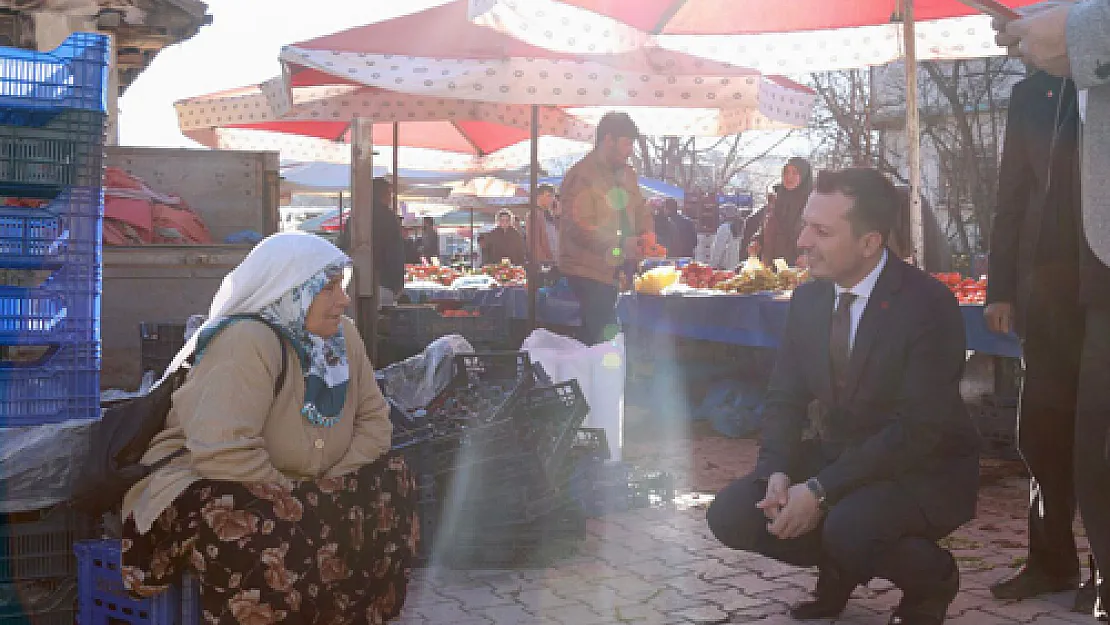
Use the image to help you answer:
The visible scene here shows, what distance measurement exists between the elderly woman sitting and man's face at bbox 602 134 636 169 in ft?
13.5

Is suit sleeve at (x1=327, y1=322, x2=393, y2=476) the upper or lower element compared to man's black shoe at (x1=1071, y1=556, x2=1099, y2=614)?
upper

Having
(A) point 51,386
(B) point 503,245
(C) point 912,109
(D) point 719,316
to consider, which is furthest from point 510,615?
(B) point 503,245

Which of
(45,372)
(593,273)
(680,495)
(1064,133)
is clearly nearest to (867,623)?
(1064,133)

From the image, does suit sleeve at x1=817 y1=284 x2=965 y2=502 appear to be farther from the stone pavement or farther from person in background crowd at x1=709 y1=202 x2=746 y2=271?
person in background crowd at x1=709 y1=202 x2=746 y2=271

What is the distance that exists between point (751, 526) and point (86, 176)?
2.52 m

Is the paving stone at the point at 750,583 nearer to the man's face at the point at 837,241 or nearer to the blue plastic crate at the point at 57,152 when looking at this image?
the man's face at the point at 837,241

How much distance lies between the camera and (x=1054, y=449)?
423 cm

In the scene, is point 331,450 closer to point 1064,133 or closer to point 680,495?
point 1064,133

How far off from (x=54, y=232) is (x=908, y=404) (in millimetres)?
2841

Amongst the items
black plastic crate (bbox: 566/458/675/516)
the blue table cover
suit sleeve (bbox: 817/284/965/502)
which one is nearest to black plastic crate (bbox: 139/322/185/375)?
black plastic crate (bbox: 566/458/675/516)

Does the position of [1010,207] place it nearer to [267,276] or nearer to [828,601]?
[828,601]

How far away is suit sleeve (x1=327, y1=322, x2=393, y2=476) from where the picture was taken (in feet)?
12.5

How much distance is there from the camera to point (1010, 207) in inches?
173

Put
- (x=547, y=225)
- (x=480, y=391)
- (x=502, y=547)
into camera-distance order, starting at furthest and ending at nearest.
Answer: (x=547, y=225)
(x=480, y=391)
(x=502, y=547)
